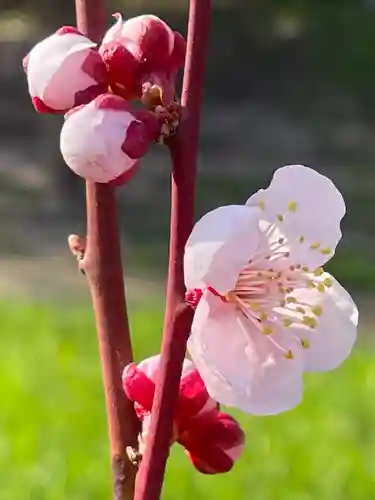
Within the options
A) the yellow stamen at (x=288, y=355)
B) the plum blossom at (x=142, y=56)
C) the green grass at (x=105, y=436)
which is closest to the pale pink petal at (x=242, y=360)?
the yellow stamen at (x=288, y=355)

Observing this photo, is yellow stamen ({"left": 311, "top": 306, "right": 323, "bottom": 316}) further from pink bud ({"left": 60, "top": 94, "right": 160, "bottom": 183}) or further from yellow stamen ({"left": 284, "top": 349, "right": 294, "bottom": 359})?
pink bud ({"left": 60, "top": 94, "right": 160, "bottom": 183})

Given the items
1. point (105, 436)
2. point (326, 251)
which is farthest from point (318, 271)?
point (105, 436)

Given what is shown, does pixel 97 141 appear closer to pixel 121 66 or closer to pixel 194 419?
pixel 121 66

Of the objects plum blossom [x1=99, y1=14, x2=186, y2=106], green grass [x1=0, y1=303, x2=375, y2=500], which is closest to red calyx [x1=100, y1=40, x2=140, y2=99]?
plum blossom [x1=99, y1=14, x2=186, y2=106]

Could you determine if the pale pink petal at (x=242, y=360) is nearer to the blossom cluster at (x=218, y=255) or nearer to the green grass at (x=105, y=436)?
the blossom cluster at (x=218, y=255)

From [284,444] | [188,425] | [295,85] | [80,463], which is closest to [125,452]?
[188,425]

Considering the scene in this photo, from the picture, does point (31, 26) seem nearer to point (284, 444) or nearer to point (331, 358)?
point (284, 444)
